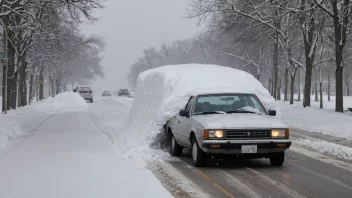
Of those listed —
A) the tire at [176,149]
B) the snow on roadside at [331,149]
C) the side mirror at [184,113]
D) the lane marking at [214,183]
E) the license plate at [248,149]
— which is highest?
the side mirror at [184,113]

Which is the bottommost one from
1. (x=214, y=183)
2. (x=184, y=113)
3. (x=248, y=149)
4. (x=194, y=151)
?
(x=214, y=183)

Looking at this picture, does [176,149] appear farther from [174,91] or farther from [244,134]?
[244,134]

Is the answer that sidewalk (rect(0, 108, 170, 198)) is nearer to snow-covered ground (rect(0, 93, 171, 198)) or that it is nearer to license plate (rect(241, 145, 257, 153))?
snow-covered ground (rect(0, 93, 171, 198))

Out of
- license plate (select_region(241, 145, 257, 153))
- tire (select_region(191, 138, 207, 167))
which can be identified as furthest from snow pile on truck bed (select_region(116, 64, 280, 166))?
license plate (select_region(241, 145, 257, 153))

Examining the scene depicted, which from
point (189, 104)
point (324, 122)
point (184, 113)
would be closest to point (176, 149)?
point (189, 104)

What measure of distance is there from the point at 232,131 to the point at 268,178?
1.16 m

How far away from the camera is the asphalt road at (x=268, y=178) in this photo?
22.9 feet

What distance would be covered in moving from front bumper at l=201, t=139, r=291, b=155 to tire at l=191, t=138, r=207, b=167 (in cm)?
31

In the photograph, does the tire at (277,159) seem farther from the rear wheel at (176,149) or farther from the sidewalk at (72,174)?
the sidewalk at (72,174)

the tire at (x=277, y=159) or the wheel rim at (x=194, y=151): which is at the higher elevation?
the wheel rim at (x=194, y=151)

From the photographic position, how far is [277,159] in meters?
9.25

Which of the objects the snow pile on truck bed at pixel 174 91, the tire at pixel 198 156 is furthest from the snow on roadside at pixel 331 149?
the tire at pixel 198 156

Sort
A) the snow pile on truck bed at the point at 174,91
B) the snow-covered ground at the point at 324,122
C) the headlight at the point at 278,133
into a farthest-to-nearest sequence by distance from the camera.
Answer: the snow-covered ground at the point at 324,122 < the snow pile on truck bed at the point at 174,91 < the headlight at the point at 278,133

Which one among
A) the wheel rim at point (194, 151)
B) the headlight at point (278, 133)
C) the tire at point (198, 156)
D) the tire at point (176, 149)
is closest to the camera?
the headlight at point (278, 133)
